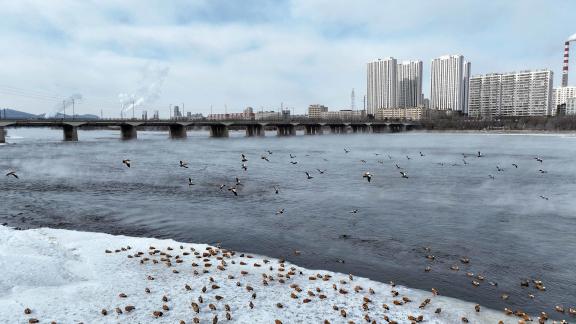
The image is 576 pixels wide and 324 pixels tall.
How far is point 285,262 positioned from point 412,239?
6.76m

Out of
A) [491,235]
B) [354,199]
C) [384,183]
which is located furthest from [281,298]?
[384,183]

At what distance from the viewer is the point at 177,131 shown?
15762cm

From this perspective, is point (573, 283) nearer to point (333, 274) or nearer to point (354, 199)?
point (333, 274)

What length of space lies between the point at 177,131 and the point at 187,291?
494 ft

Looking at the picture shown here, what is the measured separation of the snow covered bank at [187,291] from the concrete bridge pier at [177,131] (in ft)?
464

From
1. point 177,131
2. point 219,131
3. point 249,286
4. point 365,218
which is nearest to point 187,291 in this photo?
point 249,286

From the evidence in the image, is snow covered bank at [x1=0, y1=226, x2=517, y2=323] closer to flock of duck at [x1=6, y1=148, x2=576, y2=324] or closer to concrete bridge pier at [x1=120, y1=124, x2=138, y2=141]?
flock of duck at [x1=6, y1=148, x2=576, y2=324]

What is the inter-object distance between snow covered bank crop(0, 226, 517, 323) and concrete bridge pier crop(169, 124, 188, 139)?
5572 inches

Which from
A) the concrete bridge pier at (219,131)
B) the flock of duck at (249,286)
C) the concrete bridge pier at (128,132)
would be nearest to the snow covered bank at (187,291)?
the flock of duck at (249,286)

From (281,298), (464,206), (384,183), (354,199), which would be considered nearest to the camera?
(281,298)

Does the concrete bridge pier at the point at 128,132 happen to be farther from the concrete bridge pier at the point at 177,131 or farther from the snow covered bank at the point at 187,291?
the snow covered bank at the point at 187,291

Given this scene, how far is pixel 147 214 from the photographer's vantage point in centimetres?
2497

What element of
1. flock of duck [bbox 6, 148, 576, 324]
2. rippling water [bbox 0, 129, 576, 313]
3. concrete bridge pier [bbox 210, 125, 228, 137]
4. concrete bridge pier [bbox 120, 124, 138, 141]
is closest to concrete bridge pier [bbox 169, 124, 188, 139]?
concrete bridge pier [bbox 120, 124, 138, 141]

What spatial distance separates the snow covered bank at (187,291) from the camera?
11359mm
